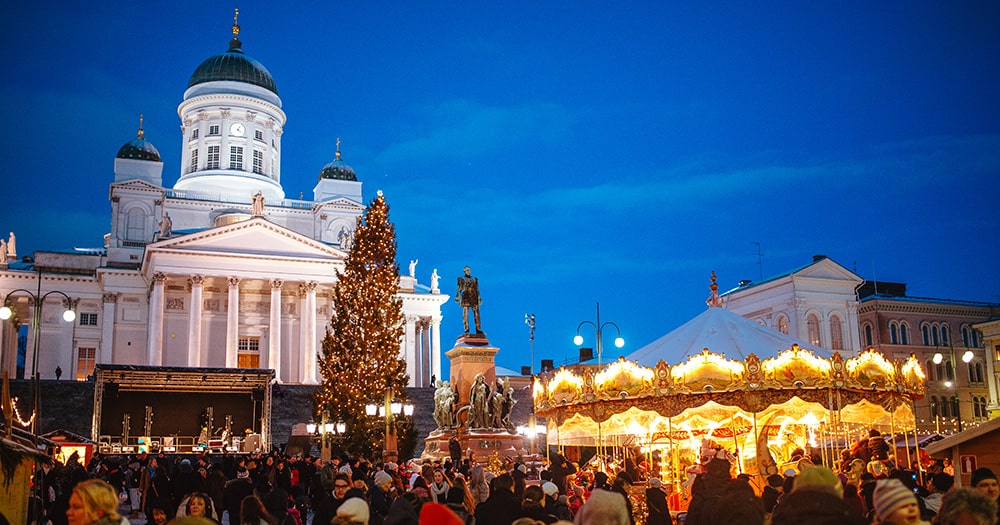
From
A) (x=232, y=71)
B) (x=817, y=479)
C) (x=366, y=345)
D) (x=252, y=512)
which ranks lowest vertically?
(x=252, y=512)

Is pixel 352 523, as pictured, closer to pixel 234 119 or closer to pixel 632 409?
pixel 632 409

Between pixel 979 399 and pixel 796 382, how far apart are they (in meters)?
56.6

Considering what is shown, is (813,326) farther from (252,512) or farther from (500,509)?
(252,512)

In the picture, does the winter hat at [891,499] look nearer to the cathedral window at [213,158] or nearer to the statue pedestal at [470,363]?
the statue pedestal at [470,363]

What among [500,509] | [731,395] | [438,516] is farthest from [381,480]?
[731,395]

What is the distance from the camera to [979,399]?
6862 cm

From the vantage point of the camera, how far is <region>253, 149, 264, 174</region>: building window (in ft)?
256

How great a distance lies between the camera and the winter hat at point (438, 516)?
6.57 metres

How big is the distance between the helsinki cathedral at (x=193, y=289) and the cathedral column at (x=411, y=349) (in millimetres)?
96

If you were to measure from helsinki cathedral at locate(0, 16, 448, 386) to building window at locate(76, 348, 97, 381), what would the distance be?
6 centimetres

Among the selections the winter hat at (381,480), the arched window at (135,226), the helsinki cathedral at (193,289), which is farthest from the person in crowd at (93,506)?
the arched window at (135,226)

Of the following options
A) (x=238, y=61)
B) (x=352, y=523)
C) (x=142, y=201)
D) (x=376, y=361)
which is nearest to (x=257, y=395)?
(x=376, y=361)

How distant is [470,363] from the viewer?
31297mm

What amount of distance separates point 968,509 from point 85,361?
6612 centimetres
